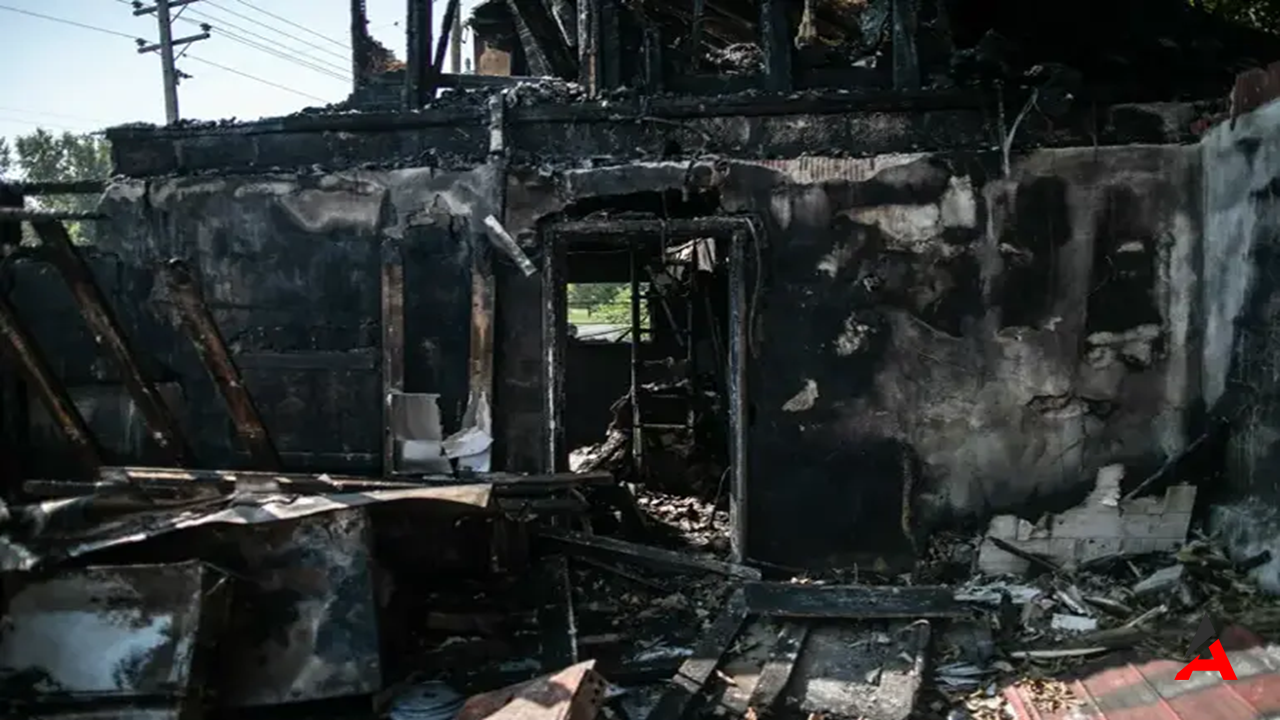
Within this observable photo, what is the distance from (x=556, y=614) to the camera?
198 inches

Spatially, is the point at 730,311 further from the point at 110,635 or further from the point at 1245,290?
the point at 110,635

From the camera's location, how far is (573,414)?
10.4m

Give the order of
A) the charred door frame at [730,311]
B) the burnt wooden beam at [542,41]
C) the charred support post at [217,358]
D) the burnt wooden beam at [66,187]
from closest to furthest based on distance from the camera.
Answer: the charred support post at [217,358] < the charred door frame at [730,311] < the burnt wooden beam at [66,187] < the burnt wooden beam at [542,41]

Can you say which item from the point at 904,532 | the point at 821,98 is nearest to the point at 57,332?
the point at 821,98

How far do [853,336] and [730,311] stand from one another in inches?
30.9

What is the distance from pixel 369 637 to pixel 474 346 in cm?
213

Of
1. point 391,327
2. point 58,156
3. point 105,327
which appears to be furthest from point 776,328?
point 58,156

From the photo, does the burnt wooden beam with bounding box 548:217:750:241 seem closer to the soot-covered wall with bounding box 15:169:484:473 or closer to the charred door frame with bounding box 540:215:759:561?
the charred door frame with bounding box 540:215:759:561

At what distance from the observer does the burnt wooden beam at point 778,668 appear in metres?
4.24

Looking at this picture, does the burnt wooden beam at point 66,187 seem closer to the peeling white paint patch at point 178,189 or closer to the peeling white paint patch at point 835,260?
the peeling white paint patch at point 178,189

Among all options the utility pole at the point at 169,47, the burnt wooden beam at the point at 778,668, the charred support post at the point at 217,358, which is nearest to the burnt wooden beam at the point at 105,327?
the charred support post at the point at 217,358

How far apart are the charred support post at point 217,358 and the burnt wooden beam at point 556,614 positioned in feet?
5.63

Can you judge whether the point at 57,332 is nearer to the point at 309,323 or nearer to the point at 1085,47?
the point at 309,323

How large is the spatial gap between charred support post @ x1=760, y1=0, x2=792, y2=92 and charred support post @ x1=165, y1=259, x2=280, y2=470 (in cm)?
356
